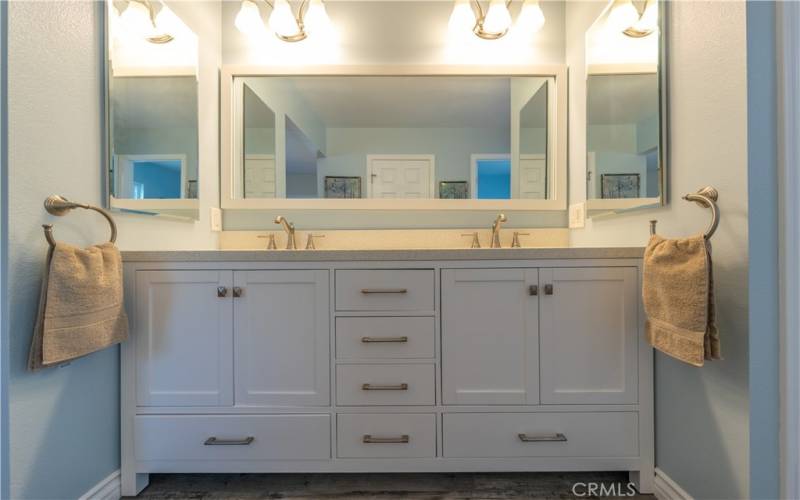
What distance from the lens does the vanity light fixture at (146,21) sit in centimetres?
135

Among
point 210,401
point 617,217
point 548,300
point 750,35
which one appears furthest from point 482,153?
point 210,401

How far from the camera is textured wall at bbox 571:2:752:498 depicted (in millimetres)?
948

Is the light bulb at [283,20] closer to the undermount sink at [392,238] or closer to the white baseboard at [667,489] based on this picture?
the undermount sink at [392,238]

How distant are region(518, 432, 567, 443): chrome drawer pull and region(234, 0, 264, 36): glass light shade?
206 cm

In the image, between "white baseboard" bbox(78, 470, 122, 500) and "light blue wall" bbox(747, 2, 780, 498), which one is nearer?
"light blue wall" bbox(747, 2, 780, 498)

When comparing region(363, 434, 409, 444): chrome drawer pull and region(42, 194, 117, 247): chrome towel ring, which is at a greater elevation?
region(42, 194, 117, 247): chrome towel ring

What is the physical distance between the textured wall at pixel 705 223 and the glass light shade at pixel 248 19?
1672 mm

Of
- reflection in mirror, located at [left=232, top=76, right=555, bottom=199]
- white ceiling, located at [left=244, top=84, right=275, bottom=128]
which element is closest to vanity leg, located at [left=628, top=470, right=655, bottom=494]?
reflection in mirror, located at [left=232, top=76, right=555, bottom=199]

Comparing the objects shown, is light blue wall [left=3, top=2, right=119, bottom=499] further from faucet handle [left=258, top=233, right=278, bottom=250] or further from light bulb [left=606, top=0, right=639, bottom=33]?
light bulb [left=606, top=0, right=639, bottom=33]

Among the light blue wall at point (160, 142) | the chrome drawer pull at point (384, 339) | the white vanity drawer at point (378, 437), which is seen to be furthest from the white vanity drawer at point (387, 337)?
the light blue wall at point (160, 142)

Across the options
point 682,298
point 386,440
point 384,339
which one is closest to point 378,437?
point 386,440

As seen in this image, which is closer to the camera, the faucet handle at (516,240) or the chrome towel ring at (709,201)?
the chrome towel ring at (709,201)

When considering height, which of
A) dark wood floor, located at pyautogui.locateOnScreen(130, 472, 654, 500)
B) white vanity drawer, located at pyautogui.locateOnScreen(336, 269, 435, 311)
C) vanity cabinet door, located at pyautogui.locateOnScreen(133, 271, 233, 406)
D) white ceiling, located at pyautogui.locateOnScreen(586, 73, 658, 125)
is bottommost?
dark wood floor, located at pyautogui.locateOnScreen(130, 472, 654, 500)

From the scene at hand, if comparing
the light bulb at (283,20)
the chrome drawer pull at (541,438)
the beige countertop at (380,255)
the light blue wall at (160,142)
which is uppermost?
the light bulb at (283,20)
